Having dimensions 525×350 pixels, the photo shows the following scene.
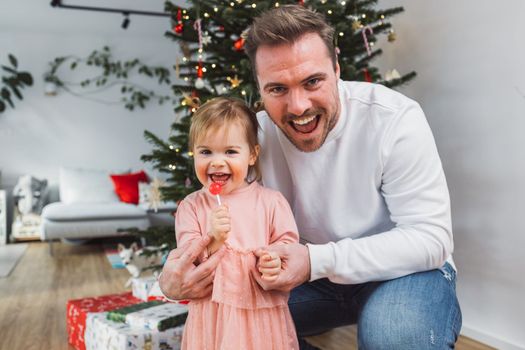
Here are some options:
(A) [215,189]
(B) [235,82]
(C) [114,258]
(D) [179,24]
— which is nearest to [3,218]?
(C) [114,258]

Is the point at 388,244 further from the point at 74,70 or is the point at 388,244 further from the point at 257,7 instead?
the point at 74,70

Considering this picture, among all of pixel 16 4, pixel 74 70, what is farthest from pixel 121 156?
pixel 16 4

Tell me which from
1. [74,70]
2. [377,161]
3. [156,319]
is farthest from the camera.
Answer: [74,70]

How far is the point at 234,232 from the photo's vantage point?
45.3 inches

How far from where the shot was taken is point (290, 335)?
3.76 feet

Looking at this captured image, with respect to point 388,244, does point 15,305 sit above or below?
below

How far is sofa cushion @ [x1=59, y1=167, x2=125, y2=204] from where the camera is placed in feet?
15.8

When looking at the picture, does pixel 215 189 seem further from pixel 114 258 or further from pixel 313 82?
pixel 114 258

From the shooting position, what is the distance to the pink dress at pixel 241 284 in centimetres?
107

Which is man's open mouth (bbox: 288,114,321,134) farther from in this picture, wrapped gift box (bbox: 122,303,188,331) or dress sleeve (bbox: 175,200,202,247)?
wrapped gift box (bbox: 122,303,188,331)

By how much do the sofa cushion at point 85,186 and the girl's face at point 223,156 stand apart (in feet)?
13.0

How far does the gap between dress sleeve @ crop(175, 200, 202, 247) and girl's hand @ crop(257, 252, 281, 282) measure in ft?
0.66

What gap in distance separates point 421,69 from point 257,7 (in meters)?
0.95

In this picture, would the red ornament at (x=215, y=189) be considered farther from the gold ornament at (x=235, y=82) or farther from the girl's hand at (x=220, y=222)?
the gold ornament at (x=235, y=82)
